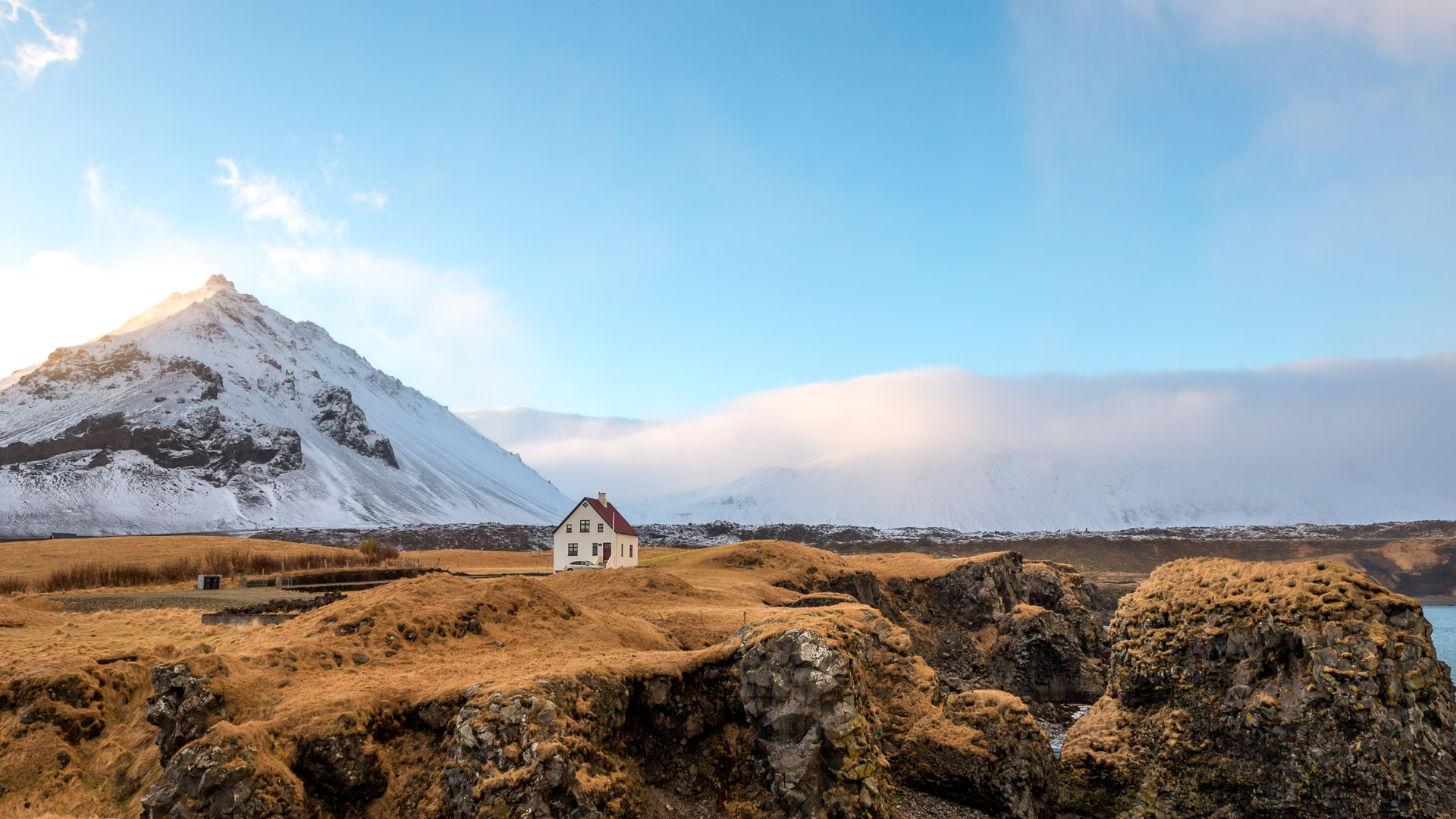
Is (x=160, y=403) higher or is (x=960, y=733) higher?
(x=160, y=403)

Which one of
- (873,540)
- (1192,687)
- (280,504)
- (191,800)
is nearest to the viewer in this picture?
(191,800)

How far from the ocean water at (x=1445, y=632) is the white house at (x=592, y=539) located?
43.6 metres

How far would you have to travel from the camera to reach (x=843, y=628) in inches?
777

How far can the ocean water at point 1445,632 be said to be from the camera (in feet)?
145

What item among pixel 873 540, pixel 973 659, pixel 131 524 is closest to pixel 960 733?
pixel 973 659

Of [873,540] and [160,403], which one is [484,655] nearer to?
[873,540]

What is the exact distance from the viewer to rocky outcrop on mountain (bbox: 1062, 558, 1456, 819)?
1452 centimetres

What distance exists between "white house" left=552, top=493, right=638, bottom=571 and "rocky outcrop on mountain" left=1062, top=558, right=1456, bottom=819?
36.9m

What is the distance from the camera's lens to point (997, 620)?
44.2m

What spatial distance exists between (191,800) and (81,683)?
286 inches

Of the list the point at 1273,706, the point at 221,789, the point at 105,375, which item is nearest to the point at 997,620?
the point at 1273,706

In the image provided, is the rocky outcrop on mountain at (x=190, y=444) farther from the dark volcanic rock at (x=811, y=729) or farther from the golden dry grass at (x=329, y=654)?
the dark volcanic rock at (x=811, y=729)

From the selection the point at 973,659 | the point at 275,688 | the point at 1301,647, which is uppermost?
the point at 1301,647

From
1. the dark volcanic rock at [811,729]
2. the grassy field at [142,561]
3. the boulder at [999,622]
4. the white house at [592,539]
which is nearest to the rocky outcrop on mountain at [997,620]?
the boulder at [999,622]
